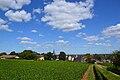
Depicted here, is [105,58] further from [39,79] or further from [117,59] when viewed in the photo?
[39,79]

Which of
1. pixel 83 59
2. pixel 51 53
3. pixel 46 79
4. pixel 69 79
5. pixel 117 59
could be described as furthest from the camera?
pixel 83 59

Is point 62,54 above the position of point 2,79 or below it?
above

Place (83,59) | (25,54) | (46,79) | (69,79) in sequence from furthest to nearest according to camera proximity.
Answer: (83,59), (25,54), (69,79), (46,79)

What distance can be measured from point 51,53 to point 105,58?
209 ft

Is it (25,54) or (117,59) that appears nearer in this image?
(117,59)

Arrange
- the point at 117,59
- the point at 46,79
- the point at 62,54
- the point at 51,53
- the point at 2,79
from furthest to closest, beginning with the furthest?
1. the point at 62,54
2. the point at 51,53
3. the point at 117,59
4. the point at 46,79
5. the point at 2,79

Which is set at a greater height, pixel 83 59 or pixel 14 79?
pixel 83 59

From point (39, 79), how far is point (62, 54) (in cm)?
14849

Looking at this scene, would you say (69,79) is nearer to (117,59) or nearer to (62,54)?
(117,59)

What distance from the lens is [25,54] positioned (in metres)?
145

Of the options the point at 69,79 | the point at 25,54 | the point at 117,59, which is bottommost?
the point at 69,79

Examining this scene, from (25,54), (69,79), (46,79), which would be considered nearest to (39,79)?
(46,79)

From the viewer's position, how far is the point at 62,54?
171 m

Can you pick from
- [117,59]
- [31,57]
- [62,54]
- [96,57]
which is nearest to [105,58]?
[96,57]
